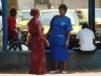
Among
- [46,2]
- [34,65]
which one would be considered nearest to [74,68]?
[34,65]

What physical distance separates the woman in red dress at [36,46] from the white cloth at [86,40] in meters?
1.09

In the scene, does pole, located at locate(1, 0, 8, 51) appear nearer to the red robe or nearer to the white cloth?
the red robe

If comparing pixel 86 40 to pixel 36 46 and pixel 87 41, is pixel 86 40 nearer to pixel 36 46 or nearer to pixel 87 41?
pixel 87 41

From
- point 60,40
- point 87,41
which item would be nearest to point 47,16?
point 87,41

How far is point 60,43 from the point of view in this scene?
12.1 m

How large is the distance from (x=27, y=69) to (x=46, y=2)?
18.3 m

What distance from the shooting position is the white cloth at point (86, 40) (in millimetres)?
12350

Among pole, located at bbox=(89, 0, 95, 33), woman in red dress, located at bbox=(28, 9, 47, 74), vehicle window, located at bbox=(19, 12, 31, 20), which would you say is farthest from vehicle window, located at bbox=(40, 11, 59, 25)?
woman in red dress, located at bbox=(28, 9, 47, 74)

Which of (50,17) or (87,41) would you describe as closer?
(87,41)

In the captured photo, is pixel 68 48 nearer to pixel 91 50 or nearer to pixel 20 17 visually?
pixel 91 50

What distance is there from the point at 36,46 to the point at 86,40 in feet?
4.51

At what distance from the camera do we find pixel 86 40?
40.6ft

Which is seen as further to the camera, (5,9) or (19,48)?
(19,48)

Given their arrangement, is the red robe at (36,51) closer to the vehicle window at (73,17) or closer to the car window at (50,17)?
the car window at (50,17)
